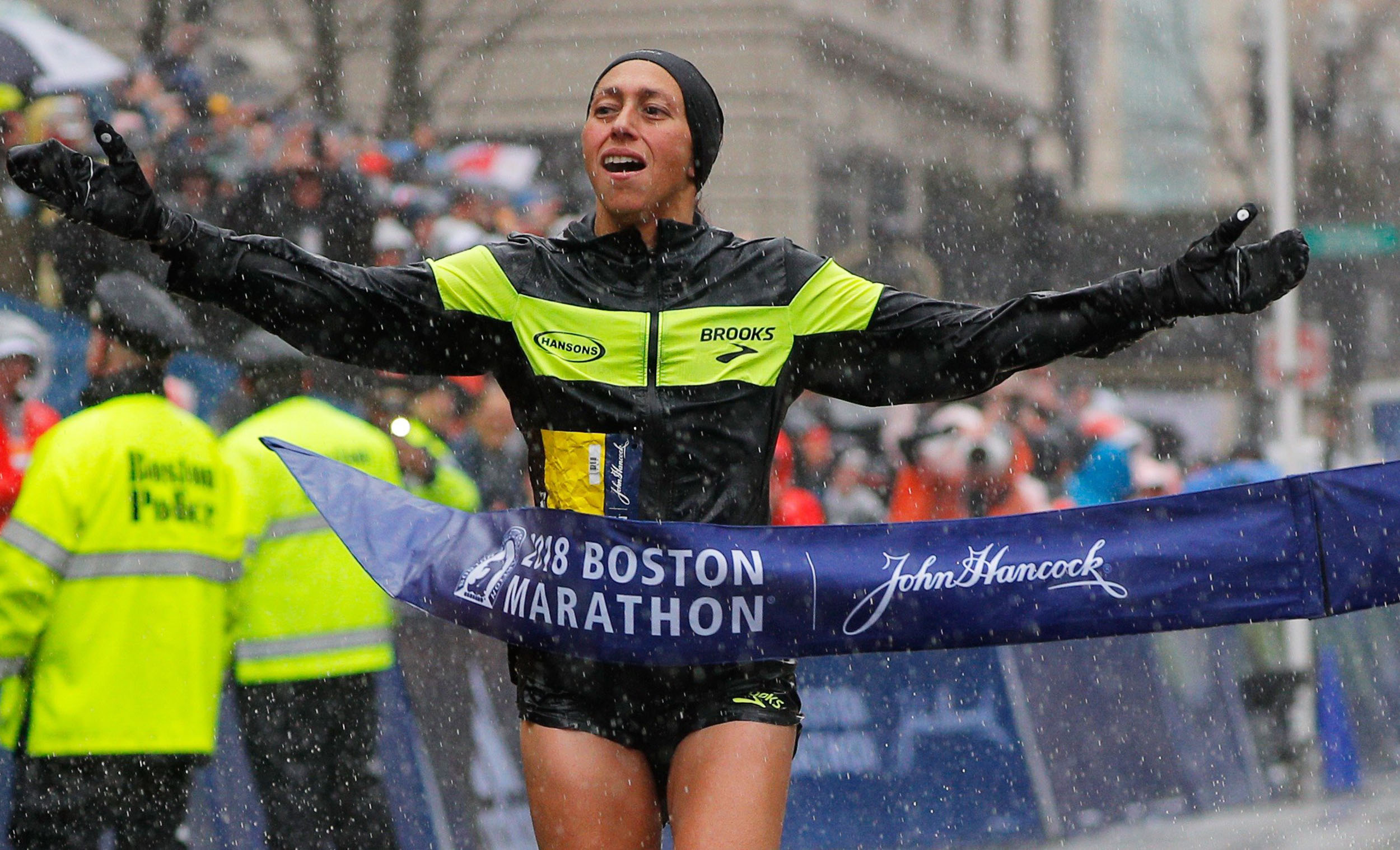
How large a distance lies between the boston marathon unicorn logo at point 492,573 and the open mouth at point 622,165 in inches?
30.1

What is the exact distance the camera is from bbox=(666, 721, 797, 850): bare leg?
3.75 meters

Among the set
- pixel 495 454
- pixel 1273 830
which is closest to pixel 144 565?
pixel 495 454

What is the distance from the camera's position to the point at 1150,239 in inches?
1010

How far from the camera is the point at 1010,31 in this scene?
Answer: 34875mm

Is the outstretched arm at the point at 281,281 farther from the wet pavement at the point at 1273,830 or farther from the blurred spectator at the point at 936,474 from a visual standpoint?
the blurred spectator at the point at 936,474

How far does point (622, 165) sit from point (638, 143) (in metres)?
0.05

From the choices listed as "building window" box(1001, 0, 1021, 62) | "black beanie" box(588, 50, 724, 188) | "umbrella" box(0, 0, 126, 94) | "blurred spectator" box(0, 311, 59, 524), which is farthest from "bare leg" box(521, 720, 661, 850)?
"building window" box(1001, 0, 1021, 62)

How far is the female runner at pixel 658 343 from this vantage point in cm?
385

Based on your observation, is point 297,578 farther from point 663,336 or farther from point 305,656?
point 663,336

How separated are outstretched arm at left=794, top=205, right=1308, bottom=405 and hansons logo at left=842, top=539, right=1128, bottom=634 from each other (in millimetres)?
351

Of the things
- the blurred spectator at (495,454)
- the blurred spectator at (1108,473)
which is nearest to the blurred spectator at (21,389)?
the blurred spectator at (495,454)

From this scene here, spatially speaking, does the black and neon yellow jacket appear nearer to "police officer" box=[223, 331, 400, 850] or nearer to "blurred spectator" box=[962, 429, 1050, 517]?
"police officer" box=[223, 331, 400, 850]

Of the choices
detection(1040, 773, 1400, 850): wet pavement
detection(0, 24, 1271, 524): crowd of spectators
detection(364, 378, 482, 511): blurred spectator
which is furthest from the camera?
detection(1040, 773, 1400, 850): wet pavement

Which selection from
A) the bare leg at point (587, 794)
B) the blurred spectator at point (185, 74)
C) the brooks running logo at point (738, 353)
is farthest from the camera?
the blurred spectator at point (185, 74)
